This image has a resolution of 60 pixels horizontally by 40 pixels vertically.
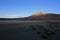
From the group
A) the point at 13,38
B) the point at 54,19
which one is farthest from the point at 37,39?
the point at 54,19

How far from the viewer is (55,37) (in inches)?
687

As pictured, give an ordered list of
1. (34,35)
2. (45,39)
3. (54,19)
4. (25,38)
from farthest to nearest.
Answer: (54,19)
(34,35)
(25,38)
(45,39)

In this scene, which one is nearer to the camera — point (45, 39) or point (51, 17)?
point (45, 39)

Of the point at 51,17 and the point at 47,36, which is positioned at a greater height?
the point at 51,17

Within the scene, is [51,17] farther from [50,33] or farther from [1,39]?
[1,39]

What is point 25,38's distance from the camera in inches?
682

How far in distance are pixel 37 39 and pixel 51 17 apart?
522 inches

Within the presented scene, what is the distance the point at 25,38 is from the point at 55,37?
2.90 m

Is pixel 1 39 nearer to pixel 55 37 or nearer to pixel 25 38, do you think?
pixel 25 38

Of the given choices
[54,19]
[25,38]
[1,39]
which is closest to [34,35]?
[25,38]

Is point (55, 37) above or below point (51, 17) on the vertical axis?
below

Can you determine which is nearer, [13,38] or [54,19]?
[13,38]

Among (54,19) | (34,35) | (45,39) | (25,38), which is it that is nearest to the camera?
(45,39)

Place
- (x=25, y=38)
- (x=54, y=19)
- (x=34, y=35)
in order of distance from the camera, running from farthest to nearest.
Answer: (x=54, y=19) < (x=34, y=35) < (x=25, y=38)
